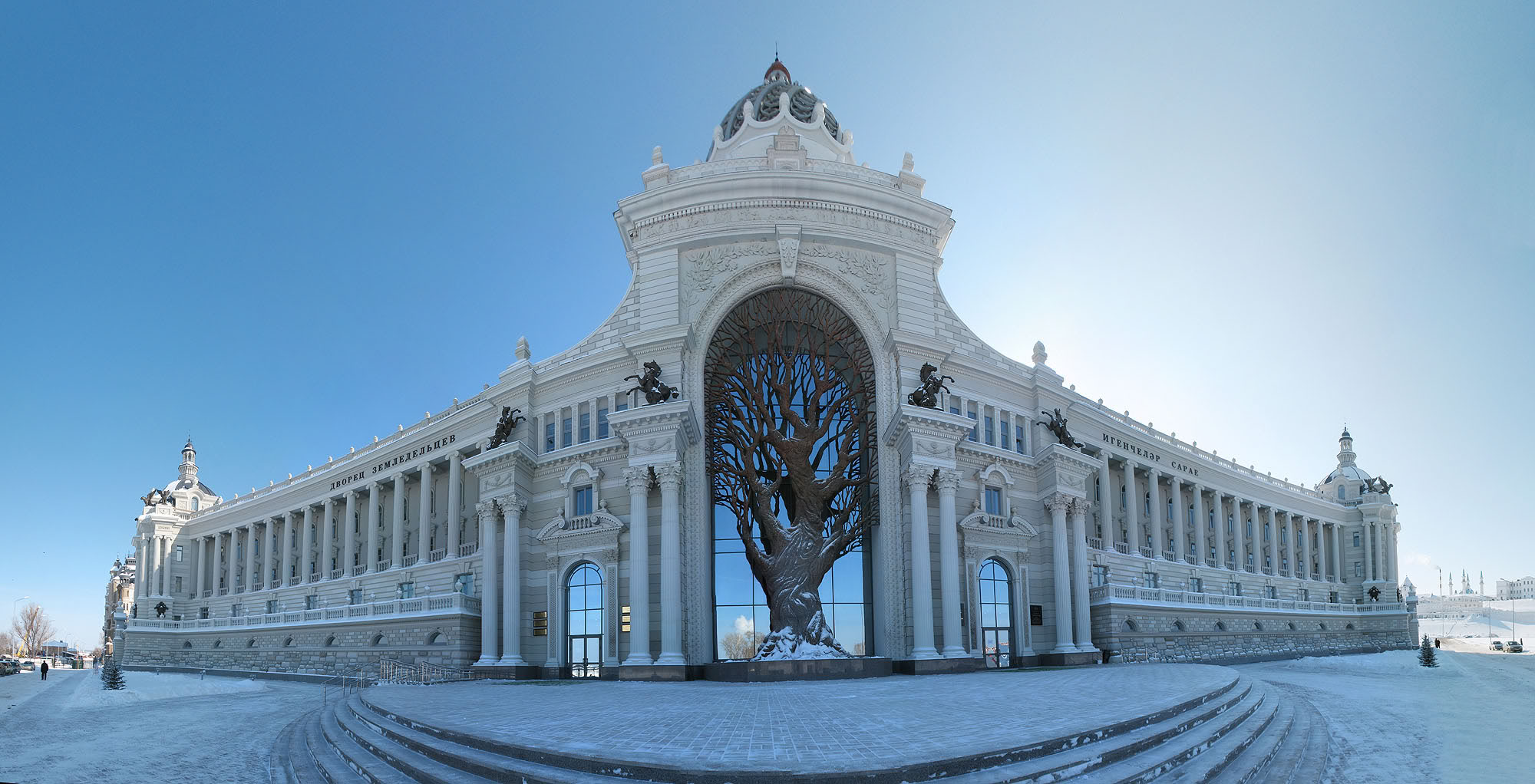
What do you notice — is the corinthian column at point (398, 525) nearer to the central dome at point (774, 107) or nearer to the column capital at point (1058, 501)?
the central dome at point (774, 107)

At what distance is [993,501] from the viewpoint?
146 ft

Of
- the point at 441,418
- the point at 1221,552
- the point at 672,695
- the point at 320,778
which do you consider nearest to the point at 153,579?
the point at 441,418

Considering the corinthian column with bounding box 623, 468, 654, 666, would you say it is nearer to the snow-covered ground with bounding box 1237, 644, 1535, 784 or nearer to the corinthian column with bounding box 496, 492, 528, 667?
the corinthian column with bounding box 496, 492, 528, 667

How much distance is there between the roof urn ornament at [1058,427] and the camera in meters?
47.0

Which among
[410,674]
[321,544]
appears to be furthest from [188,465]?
[410,674]

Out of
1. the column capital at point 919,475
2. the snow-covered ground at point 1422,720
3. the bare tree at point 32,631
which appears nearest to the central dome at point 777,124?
the column capital at point 919,475

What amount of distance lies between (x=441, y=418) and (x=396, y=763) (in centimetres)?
3948

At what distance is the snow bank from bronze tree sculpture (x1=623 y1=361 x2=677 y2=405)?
19720 millimetres

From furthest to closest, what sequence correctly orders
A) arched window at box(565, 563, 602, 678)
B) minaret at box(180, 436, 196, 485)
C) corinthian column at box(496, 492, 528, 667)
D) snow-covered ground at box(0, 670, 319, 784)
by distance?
minaret at box(180, 436, 196, 485) → corinthian column at box(496, 492, 528, 667) → arched window at box(565, 563, 602, 678) → snow-covered ground at box(0, 670, 319, 784)

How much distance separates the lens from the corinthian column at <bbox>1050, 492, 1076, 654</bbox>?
43.8 m

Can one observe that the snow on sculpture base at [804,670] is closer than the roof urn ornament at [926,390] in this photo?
Yes

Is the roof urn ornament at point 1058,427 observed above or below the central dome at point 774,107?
below

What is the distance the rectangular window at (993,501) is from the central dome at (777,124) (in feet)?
62.1

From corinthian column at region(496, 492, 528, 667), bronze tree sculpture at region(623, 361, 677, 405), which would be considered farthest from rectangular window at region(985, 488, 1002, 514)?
corinthian column at region(496, 492, 528, 667)
